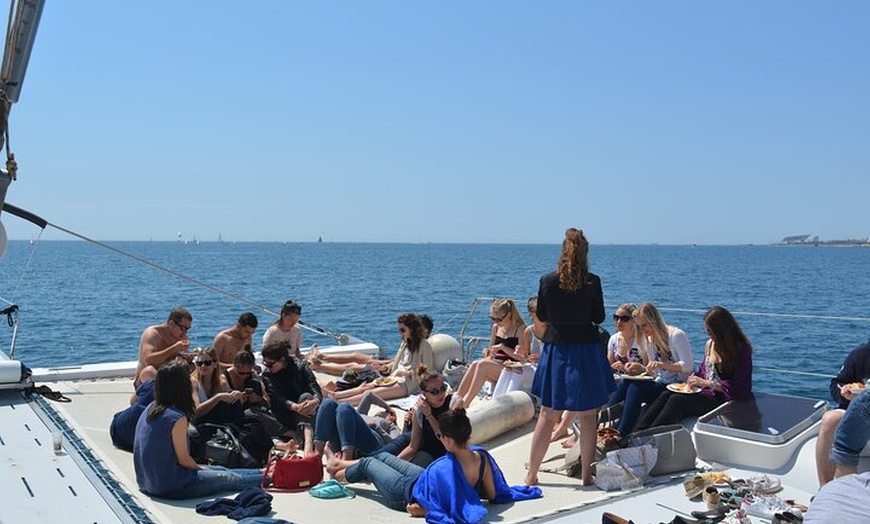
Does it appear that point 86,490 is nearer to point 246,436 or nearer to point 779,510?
point 246,436

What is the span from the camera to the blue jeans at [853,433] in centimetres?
473

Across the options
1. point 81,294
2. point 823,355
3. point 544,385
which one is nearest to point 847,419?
point 544,385

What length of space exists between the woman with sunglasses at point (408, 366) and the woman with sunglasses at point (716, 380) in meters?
2.59

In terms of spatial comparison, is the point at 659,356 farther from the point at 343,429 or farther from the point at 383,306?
the point at 383,306

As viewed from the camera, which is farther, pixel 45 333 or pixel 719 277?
pixel 719 277

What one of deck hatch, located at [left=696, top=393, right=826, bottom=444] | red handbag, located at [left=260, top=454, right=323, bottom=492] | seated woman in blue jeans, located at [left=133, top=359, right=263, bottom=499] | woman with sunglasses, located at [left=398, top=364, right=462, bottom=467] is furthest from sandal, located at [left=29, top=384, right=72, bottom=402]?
deck hatch, located at [left=696, top=393, right=826, bottom=444]

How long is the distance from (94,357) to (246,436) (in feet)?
56.7

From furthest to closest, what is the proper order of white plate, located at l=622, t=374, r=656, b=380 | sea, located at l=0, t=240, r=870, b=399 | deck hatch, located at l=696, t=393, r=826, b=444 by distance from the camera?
1. sea, located at l=0, t=240, r=870, b=399
2. white plate, located at l=622, t=374, r=656, b=380
3. deck hatch, located at l=696, t=393, r=826, b=444

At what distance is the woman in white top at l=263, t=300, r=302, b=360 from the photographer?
29.4 feet

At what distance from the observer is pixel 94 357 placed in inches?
872

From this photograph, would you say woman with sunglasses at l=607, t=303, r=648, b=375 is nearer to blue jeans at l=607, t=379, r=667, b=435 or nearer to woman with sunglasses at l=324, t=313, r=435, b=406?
blue jeans at l=607, t=379, r=667, b=435

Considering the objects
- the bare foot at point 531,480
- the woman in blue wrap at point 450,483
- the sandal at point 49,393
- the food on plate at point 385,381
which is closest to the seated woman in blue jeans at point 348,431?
the woman in blue wrap at point 450,483

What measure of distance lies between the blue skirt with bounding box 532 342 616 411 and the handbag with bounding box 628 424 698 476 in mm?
505

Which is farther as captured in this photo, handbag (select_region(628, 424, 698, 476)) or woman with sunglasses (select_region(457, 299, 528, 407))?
woman with sunglasses (select_region(457, 299, 528, 407))
